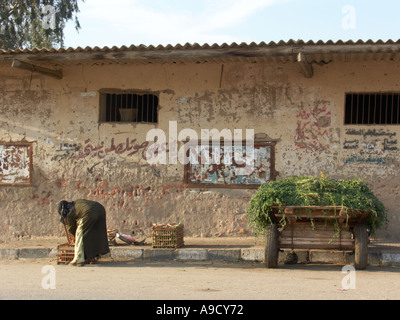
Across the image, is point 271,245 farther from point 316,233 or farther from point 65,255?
point 65,255

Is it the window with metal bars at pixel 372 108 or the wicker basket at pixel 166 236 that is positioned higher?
the window with metal bars at pixel 372 108

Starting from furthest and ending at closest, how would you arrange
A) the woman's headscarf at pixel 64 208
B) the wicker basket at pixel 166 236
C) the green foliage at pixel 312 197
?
the wicker basket at pixel 166 236, the woman's headscarf at pixel 64 208, the green foliage at pixel 312 197

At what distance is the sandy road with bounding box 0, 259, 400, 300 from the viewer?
6.67m

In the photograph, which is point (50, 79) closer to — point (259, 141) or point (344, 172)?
point (259, 141)

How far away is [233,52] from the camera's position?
10.1 meters

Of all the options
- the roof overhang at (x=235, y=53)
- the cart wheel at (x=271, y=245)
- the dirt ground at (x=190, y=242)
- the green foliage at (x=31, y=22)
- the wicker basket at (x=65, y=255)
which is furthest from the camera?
the green foliage at (x=31, y=22)

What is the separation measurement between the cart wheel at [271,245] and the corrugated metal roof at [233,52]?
126 inches

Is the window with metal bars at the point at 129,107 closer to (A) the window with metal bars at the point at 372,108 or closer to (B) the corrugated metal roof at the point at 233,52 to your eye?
(B) the corrugated metal roof at the point at 233,52

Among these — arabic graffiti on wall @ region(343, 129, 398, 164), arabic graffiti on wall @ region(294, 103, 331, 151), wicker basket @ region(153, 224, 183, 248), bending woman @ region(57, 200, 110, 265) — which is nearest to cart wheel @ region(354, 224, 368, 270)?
arabic graffiti on wall @ region(343, 129, 398, 164)

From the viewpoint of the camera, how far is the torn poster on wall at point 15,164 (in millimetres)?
11922

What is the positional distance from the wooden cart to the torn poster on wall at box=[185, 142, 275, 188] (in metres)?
2.30

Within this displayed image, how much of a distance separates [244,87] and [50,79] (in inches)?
162

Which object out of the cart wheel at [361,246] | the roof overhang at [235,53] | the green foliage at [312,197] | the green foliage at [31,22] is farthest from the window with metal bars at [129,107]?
the green foliage at [31,22]

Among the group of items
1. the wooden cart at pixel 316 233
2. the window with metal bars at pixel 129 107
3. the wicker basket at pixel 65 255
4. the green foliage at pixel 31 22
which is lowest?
the wicker basket at pixel 65 255
